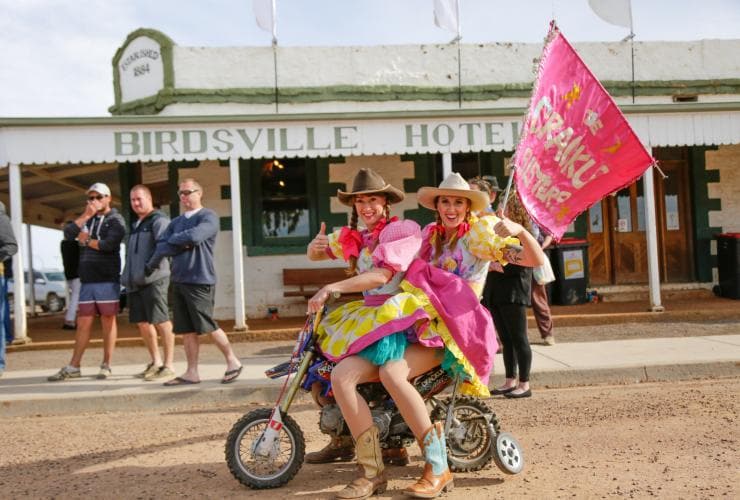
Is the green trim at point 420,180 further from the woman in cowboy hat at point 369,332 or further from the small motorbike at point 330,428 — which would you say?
the woman in cowboy hat at point 369,332

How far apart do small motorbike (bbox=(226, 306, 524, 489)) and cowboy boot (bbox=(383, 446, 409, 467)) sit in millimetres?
272

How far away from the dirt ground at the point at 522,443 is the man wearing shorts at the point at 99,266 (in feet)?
3.75

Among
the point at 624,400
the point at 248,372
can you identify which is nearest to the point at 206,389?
the point at 248,372

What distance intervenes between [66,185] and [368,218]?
12.5 metres

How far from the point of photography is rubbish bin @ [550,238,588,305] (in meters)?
11.6

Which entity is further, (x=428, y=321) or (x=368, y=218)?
(x=368, y=218)

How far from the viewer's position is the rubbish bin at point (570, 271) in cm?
1161

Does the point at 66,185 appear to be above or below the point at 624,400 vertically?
above

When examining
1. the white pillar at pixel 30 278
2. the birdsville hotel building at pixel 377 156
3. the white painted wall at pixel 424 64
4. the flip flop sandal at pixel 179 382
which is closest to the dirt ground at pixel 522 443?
the flip flop sandal at pixel 179 382

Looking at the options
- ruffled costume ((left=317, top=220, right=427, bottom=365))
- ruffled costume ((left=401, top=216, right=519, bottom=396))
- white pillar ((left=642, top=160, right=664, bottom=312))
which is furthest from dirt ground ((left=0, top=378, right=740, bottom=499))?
white pillar ((left=642, top=160, right=664, bottom=312))

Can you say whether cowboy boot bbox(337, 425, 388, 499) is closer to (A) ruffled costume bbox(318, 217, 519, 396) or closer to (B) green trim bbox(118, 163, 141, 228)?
(A) ruffled costume bbox(318, 217, 519, 396)

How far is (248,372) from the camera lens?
279 inches

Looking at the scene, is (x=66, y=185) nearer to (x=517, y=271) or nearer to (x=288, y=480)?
(x=517, y=271)

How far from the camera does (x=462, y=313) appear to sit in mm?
3584
